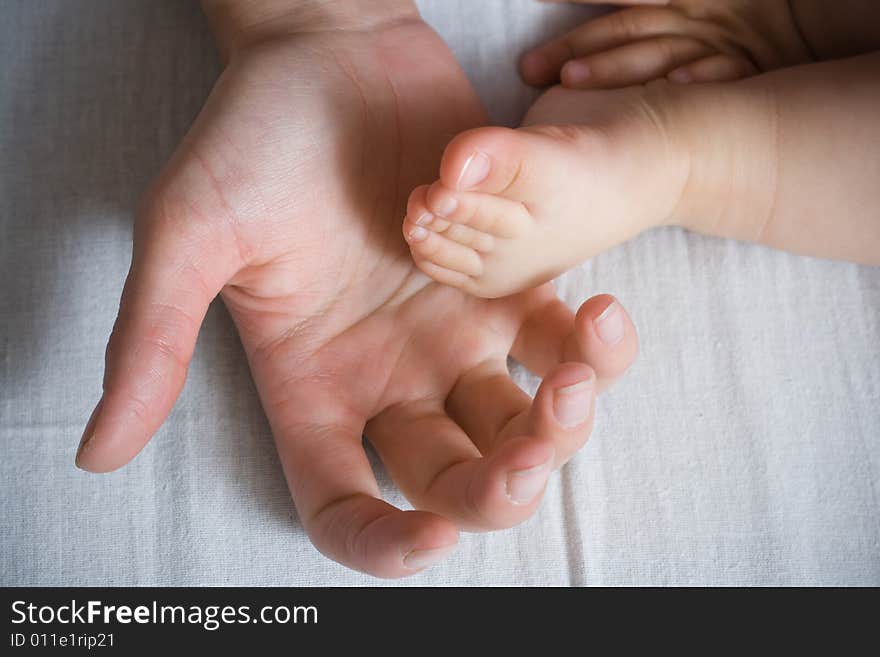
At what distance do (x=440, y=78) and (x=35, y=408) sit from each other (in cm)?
45

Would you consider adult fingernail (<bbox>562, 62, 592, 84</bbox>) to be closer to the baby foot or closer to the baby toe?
the baby foot

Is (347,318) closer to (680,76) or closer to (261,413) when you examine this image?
(261,413)

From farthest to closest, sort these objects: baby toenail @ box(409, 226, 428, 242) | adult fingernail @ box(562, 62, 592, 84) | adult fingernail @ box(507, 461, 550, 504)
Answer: adult fingernail @ box(562, 62, 592, 84) → baby toenail @ box(409, 226, 428, 242) → adult fingernail @ box(507, 461, 550, 504)

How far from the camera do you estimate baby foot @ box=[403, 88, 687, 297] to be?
21.1 inches

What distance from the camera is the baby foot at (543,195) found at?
0.54 m

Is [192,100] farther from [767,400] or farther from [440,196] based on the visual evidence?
[767,400]

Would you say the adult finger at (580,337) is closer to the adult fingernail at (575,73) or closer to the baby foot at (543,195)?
the baby foot at (543,195)

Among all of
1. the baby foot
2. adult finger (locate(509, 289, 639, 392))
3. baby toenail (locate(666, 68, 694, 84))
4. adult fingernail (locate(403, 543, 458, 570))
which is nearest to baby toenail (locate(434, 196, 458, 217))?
the baby foot

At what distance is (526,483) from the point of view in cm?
46

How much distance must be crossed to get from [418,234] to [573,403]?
175 mm

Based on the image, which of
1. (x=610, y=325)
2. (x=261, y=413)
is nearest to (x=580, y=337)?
(x=610, y=325)

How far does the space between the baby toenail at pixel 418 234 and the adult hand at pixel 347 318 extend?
0.26 feet

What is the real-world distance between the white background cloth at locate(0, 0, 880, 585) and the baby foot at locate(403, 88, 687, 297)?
0.26 feet
